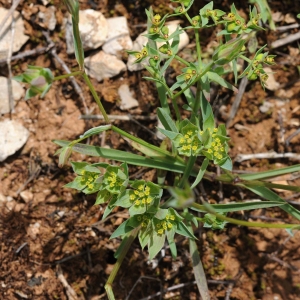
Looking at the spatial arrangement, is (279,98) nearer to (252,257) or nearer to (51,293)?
(252,257)

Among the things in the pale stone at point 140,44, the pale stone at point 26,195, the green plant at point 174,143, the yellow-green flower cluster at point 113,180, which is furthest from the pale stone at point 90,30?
the yellow-green flower cluster at point 113,180

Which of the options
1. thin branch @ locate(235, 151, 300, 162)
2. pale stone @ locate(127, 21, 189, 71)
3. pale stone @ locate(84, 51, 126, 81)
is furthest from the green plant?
pale stone @ locate(84, 51, 126, 81)

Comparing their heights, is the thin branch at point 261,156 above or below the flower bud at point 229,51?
below

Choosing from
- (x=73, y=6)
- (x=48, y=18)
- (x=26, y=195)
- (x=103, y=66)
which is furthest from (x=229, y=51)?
(x=26, y=195)

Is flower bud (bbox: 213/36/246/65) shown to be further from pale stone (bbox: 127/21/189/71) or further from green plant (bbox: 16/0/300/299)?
pale stone (bbox: 127/21/189/71)

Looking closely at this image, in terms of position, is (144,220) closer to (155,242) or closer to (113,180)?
(155,242)

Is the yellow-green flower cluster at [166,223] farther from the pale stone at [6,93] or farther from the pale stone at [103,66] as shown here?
the pale stone at [6,93]
